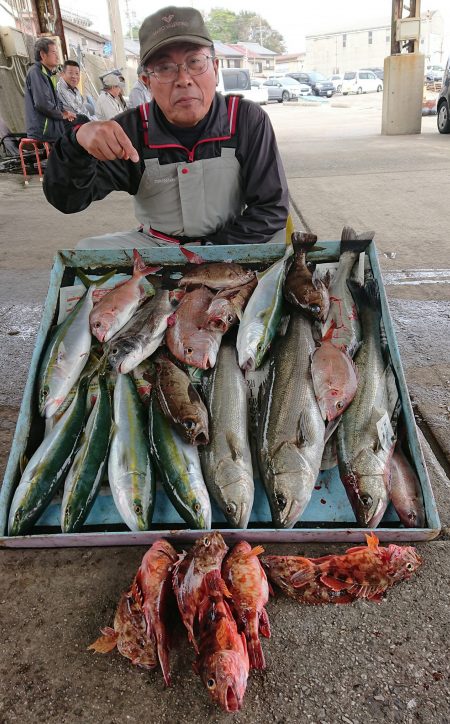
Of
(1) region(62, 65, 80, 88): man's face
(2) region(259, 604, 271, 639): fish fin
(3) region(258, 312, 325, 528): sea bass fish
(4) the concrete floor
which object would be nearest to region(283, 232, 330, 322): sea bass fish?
(3) region(258, 312, 325, 528): sea bass fish

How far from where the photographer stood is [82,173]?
9.10 ft

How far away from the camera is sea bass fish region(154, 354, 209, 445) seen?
1.91 metres

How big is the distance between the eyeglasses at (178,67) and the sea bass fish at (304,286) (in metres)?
1.03

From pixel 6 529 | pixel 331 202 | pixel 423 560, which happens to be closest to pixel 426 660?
pixel 423 560

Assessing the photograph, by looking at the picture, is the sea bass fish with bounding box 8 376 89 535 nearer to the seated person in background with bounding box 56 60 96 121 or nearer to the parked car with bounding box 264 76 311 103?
the seated person in background with bounding box 56 60 96 121

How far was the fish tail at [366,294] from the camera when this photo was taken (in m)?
2.44

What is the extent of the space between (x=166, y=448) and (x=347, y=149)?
1205 cm

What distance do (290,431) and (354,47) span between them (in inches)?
3364

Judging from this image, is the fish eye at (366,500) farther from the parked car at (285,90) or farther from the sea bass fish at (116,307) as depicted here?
the parked car at (285,90)

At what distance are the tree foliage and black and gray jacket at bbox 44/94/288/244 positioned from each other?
10089 cm

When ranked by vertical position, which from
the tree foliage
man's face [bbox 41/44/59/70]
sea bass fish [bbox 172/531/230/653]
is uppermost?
the tree foliage

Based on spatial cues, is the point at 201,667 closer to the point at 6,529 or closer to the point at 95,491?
the point at 95,491

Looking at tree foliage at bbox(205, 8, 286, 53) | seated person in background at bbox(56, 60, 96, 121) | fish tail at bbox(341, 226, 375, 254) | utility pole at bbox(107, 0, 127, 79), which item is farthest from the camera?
tree foliage at bbox(205, 8, 286, 53)

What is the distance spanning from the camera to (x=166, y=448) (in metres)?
1.90
